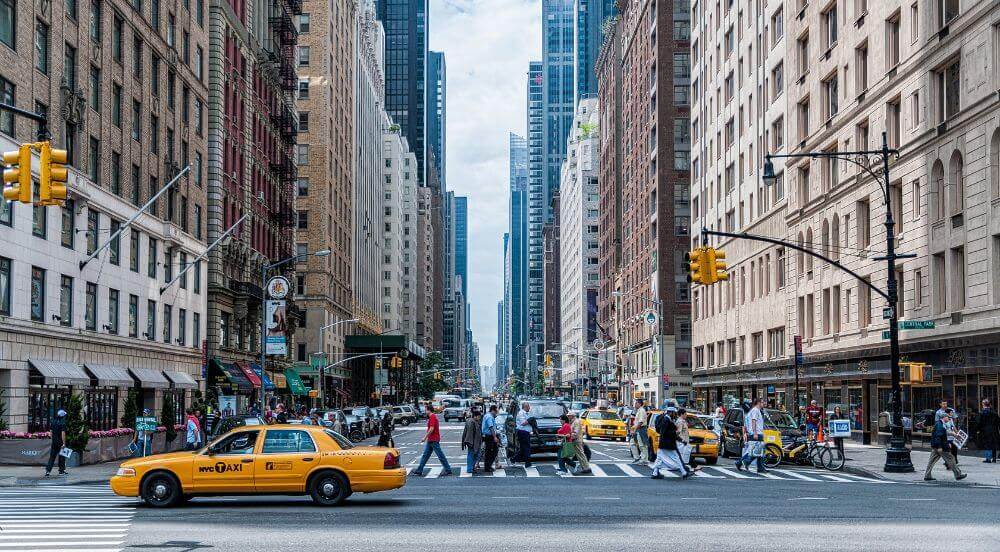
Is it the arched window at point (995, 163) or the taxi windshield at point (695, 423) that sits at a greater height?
the arched window at point (995, 163)

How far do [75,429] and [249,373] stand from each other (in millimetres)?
33753

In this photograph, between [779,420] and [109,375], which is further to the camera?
[109,375]

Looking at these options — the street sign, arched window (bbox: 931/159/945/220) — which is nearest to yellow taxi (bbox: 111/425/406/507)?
the street sign

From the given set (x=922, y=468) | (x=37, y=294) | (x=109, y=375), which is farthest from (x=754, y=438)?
(x=109, y=375)

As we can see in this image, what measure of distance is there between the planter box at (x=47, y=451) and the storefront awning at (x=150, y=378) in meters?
7.22

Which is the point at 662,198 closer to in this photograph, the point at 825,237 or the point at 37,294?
the point at 825,237

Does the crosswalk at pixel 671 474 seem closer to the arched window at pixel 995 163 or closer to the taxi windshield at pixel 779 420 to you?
the taxi windshield at pixel 779 420

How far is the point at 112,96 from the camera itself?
45750mm

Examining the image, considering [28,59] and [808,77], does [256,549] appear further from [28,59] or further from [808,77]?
[808,77]

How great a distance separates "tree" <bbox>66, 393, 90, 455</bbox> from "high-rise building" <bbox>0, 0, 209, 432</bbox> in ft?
7.09

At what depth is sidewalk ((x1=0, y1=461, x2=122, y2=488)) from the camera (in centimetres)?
2798

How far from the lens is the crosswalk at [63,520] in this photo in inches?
598

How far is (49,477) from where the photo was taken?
95.5 ft

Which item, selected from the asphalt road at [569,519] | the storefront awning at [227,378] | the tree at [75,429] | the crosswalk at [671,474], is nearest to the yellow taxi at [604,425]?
the crosswalk at [671,474]
